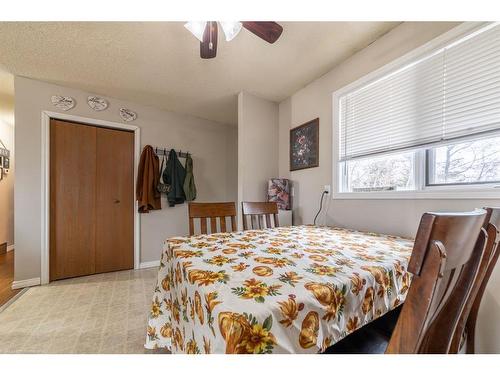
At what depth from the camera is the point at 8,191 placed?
3.70m

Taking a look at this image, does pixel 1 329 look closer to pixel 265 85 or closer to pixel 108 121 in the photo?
pixel 108 121

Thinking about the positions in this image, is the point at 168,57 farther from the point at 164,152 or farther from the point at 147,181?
the point at 147,181

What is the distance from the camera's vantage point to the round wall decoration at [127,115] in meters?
2.75

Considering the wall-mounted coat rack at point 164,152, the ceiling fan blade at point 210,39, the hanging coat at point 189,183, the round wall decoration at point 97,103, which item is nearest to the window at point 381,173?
the ceiling fan blade at point 210,39

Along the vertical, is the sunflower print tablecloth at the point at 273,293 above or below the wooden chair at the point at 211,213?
below

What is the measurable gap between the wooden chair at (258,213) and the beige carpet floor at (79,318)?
1112 mm

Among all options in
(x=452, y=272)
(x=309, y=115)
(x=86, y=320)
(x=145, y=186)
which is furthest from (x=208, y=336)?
(x=145, y=186)

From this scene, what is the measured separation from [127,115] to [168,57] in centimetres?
130

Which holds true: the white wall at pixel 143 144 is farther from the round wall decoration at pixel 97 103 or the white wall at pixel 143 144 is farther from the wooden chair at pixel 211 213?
the wooden chair at pixel 211 213

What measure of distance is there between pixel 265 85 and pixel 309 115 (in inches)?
24.6

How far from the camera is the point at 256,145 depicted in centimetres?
260

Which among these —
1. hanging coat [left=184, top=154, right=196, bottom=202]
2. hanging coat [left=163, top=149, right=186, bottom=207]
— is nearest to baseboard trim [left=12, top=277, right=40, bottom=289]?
hanging coat [left=163, top=149, right=186, bottom=207]

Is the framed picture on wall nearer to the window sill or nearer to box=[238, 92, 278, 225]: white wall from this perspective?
box=[238, 92, 278, 225]: white wall

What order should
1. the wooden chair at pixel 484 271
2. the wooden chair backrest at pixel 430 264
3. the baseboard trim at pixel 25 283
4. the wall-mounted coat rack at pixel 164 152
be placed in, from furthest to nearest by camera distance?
the wall-mounted coat rack at pixel 164 152, the baseboard trim at pixel 25 283, the wooden chair at pixel 484 271, the wooden chair backrest at pixel 430 264
